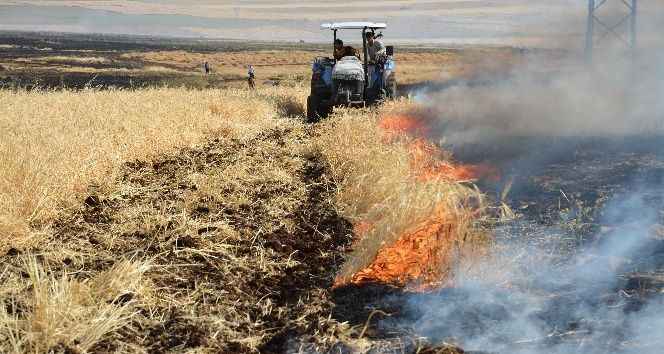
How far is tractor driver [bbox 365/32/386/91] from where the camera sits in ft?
53.2

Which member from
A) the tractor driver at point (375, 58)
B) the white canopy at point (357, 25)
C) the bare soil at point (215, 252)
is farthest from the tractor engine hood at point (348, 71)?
the bare soil at point (215, 252)

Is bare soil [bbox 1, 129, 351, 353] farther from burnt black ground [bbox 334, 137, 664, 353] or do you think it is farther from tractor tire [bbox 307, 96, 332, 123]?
tractor tire [bbox 307, 96, 332, 123]

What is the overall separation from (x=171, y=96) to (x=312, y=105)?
4783 mm

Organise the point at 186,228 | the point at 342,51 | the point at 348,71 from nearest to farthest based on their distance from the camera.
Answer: the point at 186,228 → the point at 348,71 → the point at 342,51

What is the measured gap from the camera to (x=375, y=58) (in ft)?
53.4

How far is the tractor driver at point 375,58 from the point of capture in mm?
16219

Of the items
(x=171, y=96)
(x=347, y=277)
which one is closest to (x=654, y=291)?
(x=347, y=277)

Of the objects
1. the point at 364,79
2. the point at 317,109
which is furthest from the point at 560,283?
the point at 317,109

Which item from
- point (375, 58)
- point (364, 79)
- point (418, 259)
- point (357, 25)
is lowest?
point (418, 259)

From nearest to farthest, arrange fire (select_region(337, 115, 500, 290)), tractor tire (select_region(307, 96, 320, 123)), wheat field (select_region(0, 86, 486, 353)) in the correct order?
wheat field (select_region(0, 86, 486, 353)) → fire (select_region(337, 115, 500, 290)) → tractor tire (select_region(307, 96, 320, 123))

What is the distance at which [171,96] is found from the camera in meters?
19.1

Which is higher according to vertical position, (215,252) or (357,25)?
(357,25)

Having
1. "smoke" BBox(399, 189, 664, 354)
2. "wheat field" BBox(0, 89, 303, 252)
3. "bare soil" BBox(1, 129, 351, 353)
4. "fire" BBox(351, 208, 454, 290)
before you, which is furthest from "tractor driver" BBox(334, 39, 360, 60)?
"fire" BBox(351, 208, 454, 290)

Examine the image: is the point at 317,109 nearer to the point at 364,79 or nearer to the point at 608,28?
the point at 364,79
